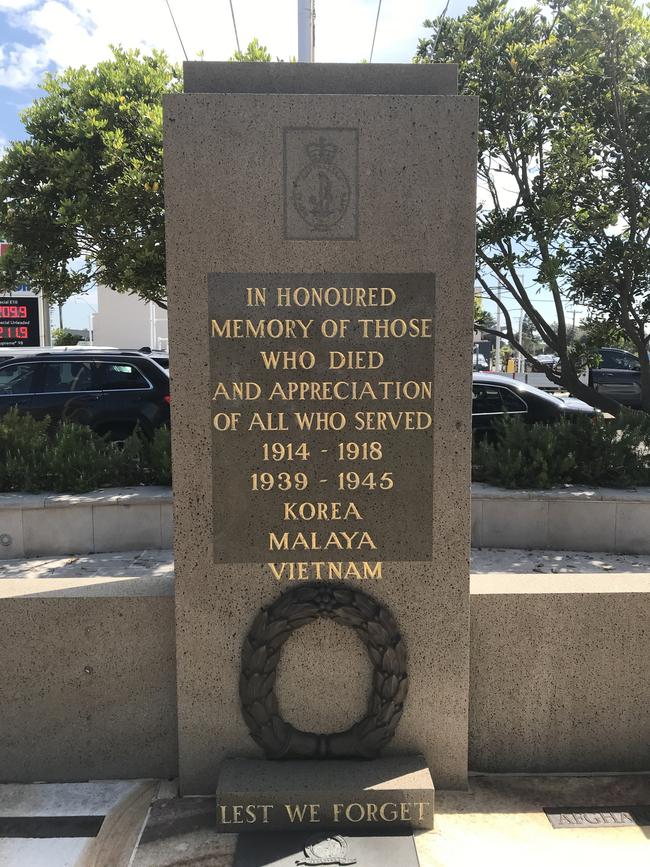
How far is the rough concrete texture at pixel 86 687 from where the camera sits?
3.19m

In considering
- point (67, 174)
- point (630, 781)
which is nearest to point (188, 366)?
point (630, 781)

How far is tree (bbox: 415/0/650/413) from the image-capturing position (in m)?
7.53

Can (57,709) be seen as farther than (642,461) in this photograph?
No

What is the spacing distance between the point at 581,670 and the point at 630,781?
51 centimetres

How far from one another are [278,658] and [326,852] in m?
0.73

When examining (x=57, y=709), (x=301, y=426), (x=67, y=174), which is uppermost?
(x=67, y=174)

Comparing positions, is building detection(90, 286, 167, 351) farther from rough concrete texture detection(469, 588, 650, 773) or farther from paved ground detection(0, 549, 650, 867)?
rough concrete texture detection(469, 588, 650, 773)

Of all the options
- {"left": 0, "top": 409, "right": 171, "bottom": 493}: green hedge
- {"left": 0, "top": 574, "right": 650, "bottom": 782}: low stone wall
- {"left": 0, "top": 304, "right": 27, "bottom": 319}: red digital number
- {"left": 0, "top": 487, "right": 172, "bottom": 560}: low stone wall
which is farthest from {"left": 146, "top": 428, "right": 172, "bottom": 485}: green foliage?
{"left": 0, "top": 304, "right": 27, "bottom": 319}: red digital number

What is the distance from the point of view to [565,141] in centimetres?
785

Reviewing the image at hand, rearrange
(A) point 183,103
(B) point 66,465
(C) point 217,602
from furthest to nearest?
1. (B) point 66,465
2. (C) point 217,602
3. (A) point 183,103

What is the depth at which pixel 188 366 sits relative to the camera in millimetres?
2988

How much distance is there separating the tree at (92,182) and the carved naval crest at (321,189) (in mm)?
5651

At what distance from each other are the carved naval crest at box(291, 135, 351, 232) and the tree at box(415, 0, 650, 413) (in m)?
4.93

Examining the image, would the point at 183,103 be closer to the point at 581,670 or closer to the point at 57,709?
the point at 57,709
